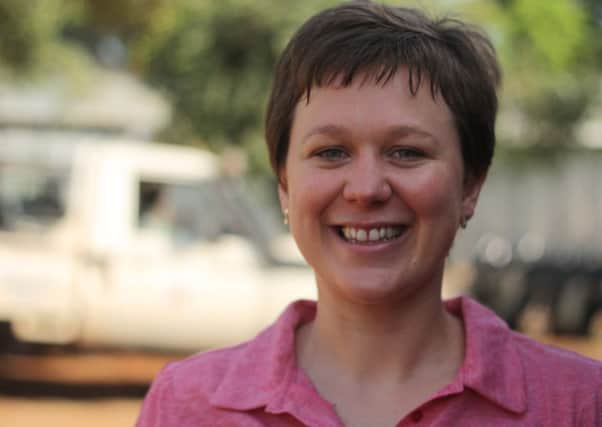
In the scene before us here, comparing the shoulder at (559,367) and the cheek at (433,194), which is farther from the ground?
the cheek at (433,194)

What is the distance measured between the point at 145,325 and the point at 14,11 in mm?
4798

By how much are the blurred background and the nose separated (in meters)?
0.52

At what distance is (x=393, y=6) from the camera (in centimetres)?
213

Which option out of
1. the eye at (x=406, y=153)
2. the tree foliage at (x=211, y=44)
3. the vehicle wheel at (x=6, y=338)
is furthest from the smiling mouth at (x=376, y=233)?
the tree foliage at (x=211, y=44)

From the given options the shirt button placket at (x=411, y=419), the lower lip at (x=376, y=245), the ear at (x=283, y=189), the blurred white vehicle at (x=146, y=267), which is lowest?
the blurred white vehicle at (x=146, y=267)

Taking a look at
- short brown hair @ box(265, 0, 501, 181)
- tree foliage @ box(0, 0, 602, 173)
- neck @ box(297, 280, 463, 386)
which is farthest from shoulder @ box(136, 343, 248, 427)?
tree foliage @ box(0, 0, 602, 173)

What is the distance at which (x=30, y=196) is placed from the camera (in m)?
9.38

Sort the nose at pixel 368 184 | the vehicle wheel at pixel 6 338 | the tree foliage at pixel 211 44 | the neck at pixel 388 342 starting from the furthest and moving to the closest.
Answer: the tree foliage at pixel 211 44 < the vehicle wheel at pixel 6 338 < the neck at pixel 388 342 < the nose at pixel 368 184

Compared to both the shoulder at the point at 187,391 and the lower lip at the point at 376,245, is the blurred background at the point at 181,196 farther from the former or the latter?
the shoulder at the point at 187,391

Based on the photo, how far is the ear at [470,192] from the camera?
2.16 m

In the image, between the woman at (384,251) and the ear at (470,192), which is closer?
the woman at (384,251)

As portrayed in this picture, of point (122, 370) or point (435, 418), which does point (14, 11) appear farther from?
point (435, 418)

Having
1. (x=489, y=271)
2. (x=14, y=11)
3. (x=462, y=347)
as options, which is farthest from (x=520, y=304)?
(x=462, y=347)

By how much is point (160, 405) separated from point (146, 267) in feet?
19.8
